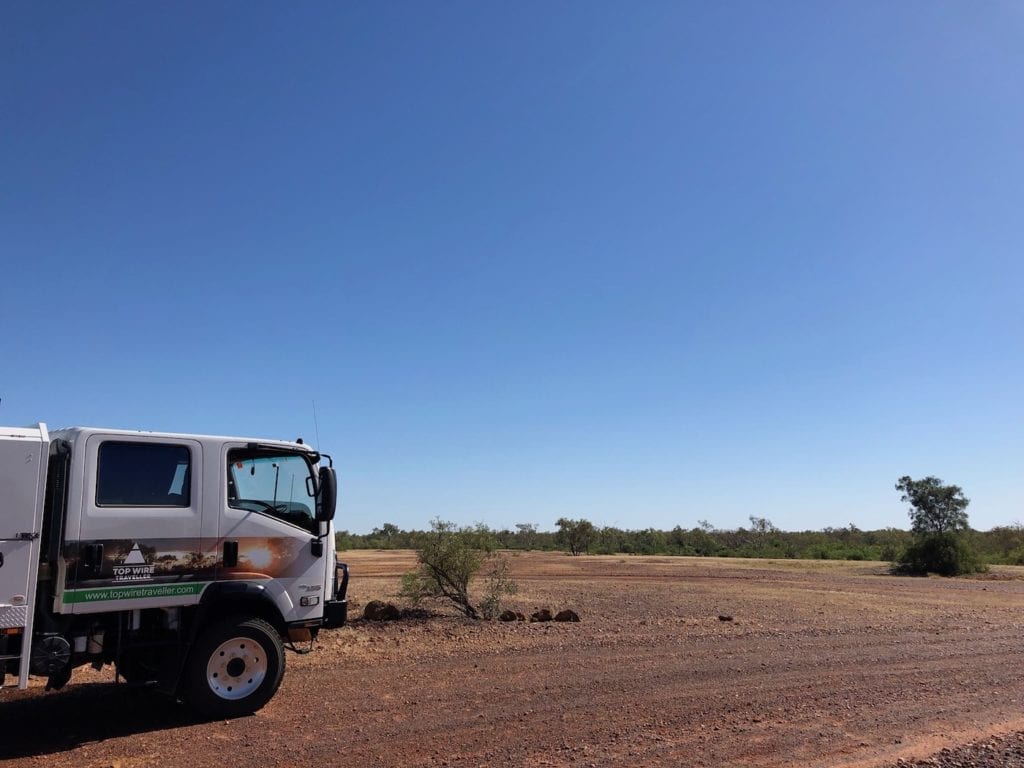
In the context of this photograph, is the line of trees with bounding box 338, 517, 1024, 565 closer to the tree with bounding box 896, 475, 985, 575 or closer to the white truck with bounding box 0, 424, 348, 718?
the tree with bounding box 896, 475, 985, 575

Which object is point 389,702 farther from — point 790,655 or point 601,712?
point 790,655

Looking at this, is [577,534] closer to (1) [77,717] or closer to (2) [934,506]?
(2) [934,506]

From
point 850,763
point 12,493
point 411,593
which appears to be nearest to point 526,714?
point 850,763

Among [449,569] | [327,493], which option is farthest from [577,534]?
[327,493]

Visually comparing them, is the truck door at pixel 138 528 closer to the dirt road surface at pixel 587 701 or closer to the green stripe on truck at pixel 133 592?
the green stripe on truck at pixel 133 592

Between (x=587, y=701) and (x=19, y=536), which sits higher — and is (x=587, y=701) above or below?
below

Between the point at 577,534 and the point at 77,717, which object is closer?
the point at 77,717

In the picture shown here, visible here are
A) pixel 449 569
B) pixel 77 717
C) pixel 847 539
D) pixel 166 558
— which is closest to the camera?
pixel 166 558

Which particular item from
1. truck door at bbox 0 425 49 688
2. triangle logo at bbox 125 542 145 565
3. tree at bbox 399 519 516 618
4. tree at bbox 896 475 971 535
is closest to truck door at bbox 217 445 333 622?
triangle logo at bbox 125 542 145 565

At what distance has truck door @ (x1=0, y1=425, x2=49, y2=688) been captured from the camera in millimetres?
6926

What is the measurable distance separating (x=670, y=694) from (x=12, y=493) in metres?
7.67

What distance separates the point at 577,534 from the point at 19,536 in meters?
56.8

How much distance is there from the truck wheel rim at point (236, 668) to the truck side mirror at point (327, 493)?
1564 millimetres

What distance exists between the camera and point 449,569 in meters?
18.0
